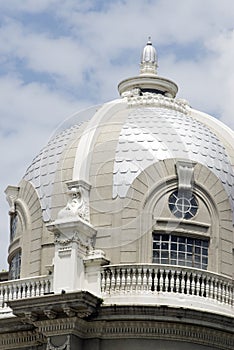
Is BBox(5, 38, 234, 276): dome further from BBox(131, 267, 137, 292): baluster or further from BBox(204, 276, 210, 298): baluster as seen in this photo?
BBox(204, 276, 210, 298): baluster

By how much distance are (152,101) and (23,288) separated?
805cm

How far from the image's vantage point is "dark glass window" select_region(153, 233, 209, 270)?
3606 centimetres

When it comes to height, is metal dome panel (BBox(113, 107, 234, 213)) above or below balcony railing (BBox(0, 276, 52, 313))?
above

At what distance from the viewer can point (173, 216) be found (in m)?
36.3

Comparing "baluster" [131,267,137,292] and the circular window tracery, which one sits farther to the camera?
the circular window tracery

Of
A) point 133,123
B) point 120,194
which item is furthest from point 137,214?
point 133,123

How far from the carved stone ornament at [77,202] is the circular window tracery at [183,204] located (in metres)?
2.47

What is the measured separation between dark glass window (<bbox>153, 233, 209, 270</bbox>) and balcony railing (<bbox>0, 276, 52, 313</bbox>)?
330 cm

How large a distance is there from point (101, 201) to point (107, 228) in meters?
0.89

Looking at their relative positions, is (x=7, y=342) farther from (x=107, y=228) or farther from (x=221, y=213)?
(x=221, y=213)

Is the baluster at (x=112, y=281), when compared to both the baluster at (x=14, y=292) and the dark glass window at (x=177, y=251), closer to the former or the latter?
the dark glass window at (x=177, y=251)

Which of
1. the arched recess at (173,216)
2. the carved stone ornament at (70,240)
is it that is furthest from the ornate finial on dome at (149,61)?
the carved stone ornament at (70,240)

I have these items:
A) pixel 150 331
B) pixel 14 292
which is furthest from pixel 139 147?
pixel 150 331

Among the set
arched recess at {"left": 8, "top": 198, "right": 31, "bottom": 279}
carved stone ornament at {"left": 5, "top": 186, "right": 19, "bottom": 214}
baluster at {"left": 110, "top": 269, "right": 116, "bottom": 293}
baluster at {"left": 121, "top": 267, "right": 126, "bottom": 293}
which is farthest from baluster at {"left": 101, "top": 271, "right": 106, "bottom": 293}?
carved stone ornament at {"left": 5, "top": 186, "right": 19, "bottom": 214}
